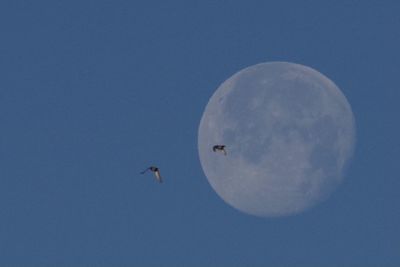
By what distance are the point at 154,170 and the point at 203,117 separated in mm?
16091

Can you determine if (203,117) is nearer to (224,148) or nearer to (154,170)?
(224,148)

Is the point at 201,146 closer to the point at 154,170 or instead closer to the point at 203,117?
the point at 203,117

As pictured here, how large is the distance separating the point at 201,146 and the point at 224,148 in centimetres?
469

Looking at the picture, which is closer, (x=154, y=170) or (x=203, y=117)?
(x=154, y=170)

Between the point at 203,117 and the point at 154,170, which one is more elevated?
the point at 203,117

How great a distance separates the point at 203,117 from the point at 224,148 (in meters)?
6.50

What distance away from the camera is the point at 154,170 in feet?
315

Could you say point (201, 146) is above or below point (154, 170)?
above

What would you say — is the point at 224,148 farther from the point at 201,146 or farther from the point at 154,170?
the point at 154,170

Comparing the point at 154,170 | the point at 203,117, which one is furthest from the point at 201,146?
the point at 154,170

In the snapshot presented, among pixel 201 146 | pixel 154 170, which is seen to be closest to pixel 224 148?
pixel 201 146

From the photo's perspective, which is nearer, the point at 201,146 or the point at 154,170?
the point at 154,170

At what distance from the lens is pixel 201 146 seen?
10919 centimetres
